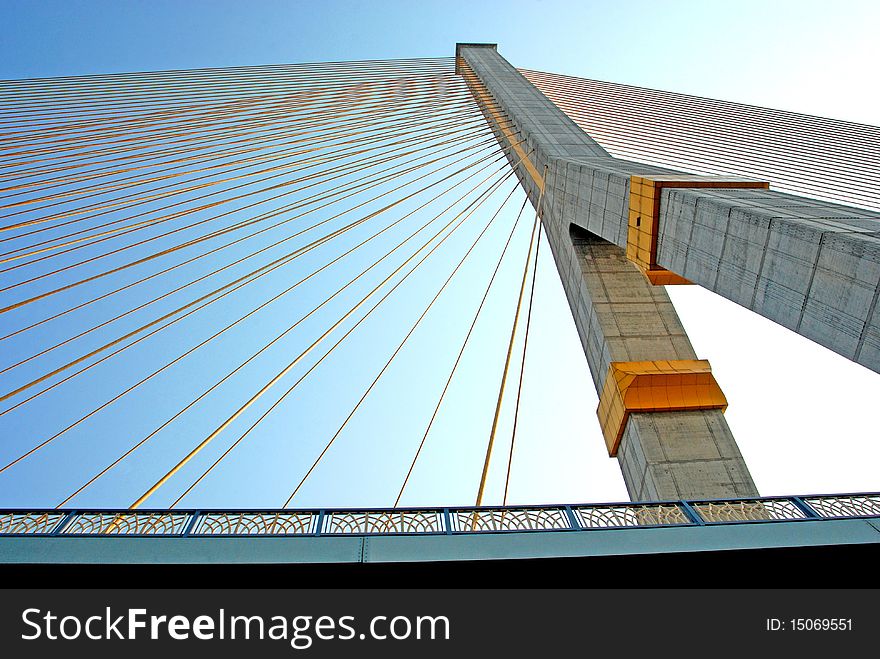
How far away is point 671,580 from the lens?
20.2 ft

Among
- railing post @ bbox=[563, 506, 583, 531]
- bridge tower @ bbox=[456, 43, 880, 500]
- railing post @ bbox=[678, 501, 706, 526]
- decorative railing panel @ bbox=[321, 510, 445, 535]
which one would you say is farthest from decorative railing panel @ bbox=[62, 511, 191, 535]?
bridge tower @ bbox=[456, 43, 880, 500]

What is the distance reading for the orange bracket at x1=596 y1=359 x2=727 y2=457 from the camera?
998cm

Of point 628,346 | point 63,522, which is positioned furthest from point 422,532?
point 628,346

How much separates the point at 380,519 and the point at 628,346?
624 centimetres

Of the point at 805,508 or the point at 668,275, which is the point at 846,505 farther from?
the point at 668,275

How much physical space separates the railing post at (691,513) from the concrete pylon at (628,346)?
6.77 feet

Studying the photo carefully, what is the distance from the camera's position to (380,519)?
20.8 ft

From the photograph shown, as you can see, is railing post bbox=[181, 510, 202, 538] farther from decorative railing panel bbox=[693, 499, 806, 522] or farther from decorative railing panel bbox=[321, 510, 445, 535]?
decorative railing panel bbox=[693, 499, 806, 522]

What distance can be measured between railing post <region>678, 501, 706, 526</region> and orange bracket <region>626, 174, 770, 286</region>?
3311mm

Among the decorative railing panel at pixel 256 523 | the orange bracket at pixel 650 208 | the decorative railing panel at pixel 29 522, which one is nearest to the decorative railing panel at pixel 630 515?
the decorative railing panel at pixel 256 523

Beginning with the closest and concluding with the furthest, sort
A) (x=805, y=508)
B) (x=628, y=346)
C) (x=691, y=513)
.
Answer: (x=691, y=513) < (x=805, y=508) < (x=628, y=346)
